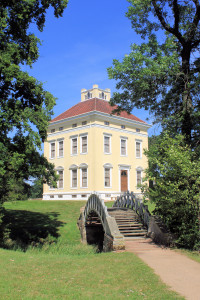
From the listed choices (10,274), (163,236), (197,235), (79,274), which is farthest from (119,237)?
(10,274)

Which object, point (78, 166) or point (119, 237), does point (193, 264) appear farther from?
point (78, 166)

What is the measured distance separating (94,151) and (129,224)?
54.3 feet

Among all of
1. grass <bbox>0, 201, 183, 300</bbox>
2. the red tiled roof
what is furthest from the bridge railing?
the red tiled roof

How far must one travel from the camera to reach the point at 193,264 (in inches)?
396

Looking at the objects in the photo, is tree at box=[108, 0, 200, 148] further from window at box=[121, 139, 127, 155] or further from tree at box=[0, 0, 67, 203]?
window at box=[121, 139, 127, 155]

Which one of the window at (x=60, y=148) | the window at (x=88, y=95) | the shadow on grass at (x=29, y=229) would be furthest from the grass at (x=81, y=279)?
the window at (x=88, y=95)

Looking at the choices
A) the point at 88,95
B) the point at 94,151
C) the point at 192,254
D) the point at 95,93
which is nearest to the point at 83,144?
the point at 94,151

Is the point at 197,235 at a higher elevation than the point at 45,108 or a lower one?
lower

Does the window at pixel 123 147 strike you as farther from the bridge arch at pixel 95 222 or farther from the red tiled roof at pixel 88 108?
the bridge arch at pixel 95 222

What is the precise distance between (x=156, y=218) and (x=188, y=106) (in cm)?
586

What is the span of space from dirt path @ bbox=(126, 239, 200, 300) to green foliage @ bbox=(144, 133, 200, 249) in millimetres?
1190

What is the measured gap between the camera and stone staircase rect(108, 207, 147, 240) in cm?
1689

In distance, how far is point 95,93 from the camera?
41844mm

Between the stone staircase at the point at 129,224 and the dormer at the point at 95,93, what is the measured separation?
78.7 ft
